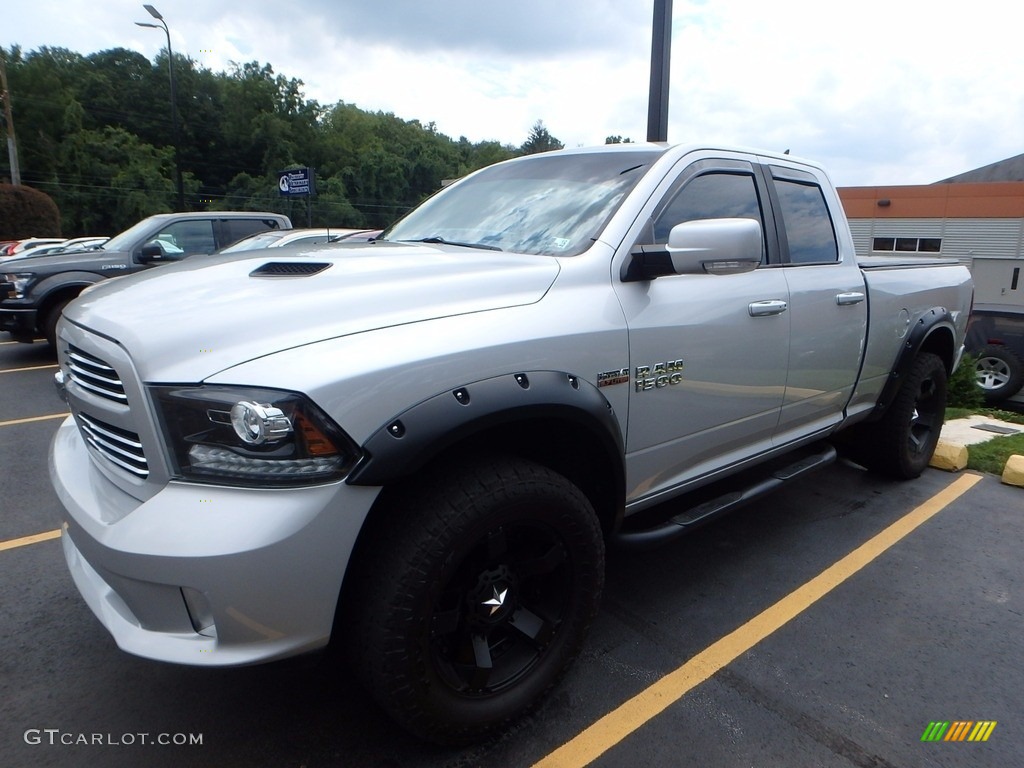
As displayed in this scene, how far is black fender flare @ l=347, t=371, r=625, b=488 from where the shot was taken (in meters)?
1.74

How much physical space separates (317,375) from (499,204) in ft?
5.32

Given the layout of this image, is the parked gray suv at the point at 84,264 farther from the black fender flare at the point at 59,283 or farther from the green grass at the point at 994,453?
the green grass at the point at 994,453

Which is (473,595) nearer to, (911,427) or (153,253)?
(911,427)

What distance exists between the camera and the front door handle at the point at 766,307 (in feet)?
9.58

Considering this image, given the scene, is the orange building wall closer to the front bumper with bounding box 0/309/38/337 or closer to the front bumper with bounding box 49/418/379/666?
the front bumper with bounding box 0/309/38/337

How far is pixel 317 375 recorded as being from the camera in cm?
171

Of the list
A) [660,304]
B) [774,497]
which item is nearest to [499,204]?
[660,304]

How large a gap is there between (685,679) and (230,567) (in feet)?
5.60

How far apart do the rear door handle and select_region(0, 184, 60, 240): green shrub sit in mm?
34642

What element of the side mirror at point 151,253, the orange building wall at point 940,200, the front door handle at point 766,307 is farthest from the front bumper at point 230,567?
the orange building wall at point 940,200

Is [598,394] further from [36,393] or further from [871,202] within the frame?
[871,202]

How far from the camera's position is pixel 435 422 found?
1821 millimetres

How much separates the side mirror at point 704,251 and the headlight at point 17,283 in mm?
8527

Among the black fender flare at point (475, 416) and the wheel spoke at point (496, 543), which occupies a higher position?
the black fender flare at point (475, 416)
